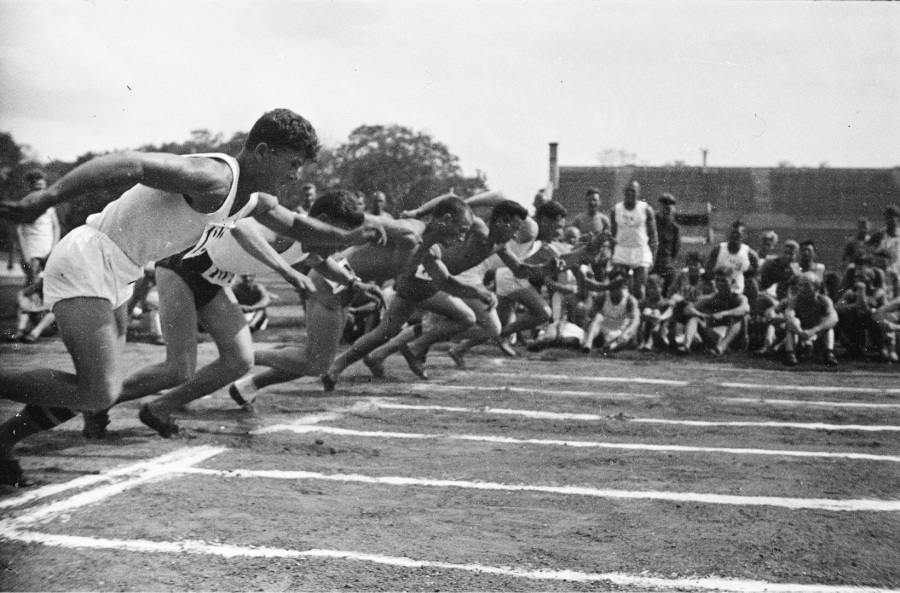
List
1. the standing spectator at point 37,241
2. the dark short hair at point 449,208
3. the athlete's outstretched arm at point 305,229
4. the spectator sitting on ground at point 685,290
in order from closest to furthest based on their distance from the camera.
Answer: the athlete's outstretched arm at point 305,229 < the dark short hair at point 449,208 < the standing spectator at point 37,241 < the spectator sitting on ground at point 685,290

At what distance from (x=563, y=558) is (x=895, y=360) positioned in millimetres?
8157

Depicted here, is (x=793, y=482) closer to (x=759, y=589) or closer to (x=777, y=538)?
(x=777, y=538)

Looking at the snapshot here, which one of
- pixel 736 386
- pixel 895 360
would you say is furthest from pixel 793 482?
pixel 895 360

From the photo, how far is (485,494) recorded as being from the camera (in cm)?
438

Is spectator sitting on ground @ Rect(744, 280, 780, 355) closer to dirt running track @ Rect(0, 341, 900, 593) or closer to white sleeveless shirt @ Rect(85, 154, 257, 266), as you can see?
dirt running track @ Rect(0, 341, 900, 593)

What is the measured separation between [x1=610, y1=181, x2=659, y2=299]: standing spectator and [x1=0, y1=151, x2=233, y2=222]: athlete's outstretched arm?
26.3 ft

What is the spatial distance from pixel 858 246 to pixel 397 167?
6295mm

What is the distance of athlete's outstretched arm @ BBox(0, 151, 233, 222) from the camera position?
2.69 m

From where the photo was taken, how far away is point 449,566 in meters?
3.31

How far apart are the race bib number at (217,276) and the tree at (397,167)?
221cm

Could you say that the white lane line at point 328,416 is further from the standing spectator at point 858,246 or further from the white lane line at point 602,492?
the standing spectator at point 858,246

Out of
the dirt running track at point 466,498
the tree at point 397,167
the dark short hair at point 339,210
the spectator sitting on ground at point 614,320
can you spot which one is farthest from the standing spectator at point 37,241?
the spectator sitting on ground at point 614,320

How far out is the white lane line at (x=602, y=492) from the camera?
422cm

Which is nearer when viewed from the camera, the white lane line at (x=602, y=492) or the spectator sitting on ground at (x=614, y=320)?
the white lane line at (x=602, y=492)
